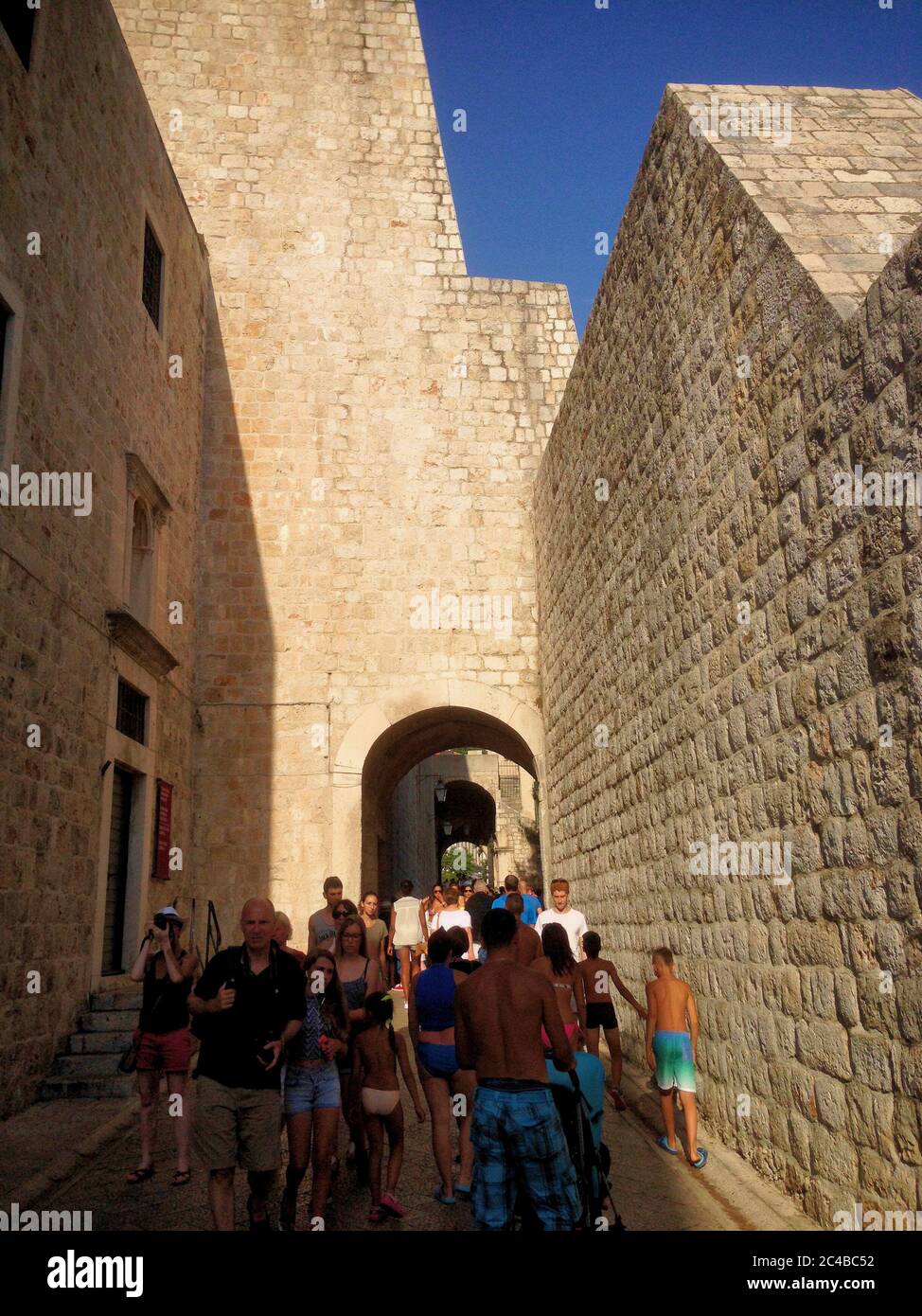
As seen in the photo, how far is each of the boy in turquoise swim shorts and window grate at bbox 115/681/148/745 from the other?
18.2ft

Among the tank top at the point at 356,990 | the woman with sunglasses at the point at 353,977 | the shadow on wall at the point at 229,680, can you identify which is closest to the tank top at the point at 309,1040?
the woman with sunglasses at the point at 353,977

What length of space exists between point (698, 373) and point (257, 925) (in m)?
4.10

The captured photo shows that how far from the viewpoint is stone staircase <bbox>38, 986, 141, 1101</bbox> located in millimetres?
6812

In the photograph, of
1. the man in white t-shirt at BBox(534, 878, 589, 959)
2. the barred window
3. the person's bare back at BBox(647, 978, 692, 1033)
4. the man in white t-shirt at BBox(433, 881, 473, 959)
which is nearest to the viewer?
the person's bare back at BBox(647, 978, 692, 1033)

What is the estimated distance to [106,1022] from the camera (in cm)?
762

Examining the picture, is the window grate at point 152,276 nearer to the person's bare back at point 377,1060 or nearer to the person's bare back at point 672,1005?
the person's bare back at point 377,1060

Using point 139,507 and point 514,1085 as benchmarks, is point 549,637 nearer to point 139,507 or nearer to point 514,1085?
point 139,507

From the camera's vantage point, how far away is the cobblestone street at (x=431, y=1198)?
446cm

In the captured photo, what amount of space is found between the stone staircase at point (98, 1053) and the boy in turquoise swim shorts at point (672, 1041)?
12.4 feet

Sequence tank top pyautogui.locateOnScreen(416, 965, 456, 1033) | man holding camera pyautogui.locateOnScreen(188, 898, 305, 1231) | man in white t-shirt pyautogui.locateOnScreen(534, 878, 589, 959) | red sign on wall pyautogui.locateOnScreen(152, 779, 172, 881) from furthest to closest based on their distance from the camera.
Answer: red sign on wall pyautogui.locateOnScreen(152, 779, 172, 881) < man in white t-shirt pyautogui.locateOnScreen(534, 878, 589, 959) < tank top pyautogui.locateOnScreen(416, 965, 456, 1033) < man holding camera pyautogui.locateOnScreen(188, 898, 305, 1231)

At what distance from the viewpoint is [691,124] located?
580 cm

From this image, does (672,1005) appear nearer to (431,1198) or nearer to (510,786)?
(431,1198)

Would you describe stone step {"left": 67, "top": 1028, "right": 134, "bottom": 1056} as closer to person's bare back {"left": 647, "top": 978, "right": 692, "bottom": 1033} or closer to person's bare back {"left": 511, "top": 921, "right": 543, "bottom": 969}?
person's bare back {"left": 511, "top": 921, "right": 543, "bottom": 969}

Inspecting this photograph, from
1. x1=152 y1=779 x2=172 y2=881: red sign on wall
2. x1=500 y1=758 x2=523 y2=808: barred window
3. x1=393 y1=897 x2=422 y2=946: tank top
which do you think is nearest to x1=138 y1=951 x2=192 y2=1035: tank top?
x1=152 y1=779 x2=172 y2=881: red sign on wall
